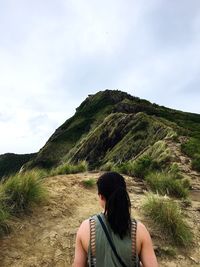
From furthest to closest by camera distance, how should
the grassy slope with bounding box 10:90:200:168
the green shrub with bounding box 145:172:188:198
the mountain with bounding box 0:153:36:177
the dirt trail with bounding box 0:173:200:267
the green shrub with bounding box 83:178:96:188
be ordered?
the mountain with bounding box 0:153:36:177
the grassy slope with bounding box 10:90:200:168
the green shrub with bounding box 145:172:188:198
the green shrub with bounding box 83:178:96:188
the dirt trail with bounding box 0:173:200:267

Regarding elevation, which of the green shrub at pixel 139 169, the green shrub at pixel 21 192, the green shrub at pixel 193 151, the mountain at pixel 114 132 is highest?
the mountain at pixel 114 132

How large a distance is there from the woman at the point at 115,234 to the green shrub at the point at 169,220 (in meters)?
6.65

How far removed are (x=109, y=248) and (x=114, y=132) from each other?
170 feet

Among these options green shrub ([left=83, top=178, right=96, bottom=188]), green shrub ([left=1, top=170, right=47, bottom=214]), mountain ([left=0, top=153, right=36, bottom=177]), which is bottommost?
green shrub ([left=1, top=170, right=47, bottom=214])

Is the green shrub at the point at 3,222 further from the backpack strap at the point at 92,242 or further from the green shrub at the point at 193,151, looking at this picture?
the green shrub at the point at 193,151

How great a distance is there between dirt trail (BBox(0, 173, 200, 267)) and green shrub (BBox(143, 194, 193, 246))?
221 millimetres

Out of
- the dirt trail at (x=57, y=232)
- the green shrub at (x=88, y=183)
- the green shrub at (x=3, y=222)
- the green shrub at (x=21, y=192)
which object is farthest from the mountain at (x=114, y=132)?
the green shrub at (x=3, y=222)

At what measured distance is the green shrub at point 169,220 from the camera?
10422mm

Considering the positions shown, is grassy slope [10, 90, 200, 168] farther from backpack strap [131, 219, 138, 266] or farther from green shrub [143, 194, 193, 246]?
backpack strap [131, 219, 138, 266]

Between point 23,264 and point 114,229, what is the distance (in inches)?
198

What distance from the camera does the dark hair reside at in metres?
3.91

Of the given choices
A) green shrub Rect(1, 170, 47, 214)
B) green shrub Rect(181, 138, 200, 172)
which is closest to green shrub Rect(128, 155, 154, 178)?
green shrub Rect(181, 138, 200, 172)

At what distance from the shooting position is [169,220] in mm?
10648

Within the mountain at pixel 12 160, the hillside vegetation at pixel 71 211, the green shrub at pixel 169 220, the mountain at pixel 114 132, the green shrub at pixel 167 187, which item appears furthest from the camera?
the mountain at pixel 12 160
